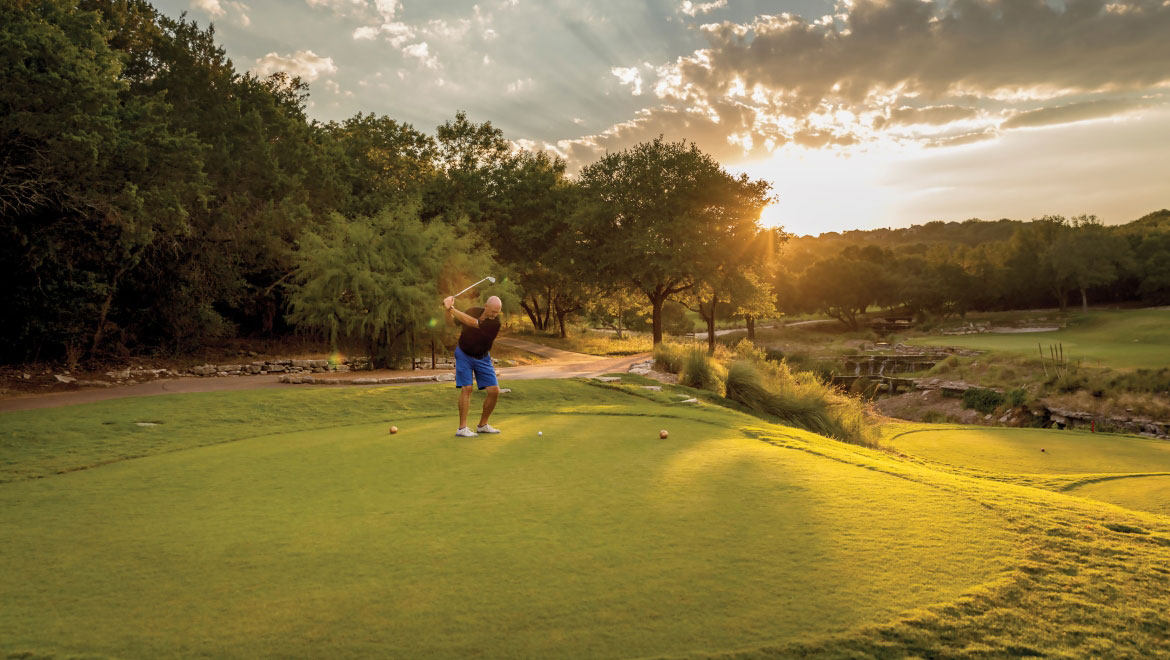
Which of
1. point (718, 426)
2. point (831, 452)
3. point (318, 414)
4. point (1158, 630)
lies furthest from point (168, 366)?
point (1158, 630)

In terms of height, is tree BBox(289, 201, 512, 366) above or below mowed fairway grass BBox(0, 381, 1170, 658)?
above

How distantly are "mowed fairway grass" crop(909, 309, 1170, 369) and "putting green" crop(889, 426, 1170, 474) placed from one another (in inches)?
884

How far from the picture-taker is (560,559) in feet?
13.5

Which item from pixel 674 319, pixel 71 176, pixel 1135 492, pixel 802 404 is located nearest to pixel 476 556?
pixel 1135 492

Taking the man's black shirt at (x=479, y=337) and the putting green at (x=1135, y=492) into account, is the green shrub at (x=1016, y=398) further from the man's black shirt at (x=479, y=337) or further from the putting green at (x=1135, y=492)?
the man's black shirt at (x=479, y=337)

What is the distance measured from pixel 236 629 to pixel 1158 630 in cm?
484

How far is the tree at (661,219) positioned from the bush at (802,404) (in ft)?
56.1

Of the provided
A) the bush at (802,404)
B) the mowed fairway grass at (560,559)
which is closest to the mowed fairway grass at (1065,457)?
the bush at (802,404)

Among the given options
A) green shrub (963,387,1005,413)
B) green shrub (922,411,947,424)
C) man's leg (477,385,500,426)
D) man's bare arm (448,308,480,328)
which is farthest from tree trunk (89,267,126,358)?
green shrub (963,387,1005,413)

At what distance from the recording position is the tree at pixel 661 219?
112 ft

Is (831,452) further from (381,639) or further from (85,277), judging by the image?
(85,277)

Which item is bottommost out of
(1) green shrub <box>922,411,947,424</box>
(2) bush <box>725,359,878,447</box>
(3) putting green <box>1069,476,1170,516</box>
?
(1) green shrub <box>922,411,947,424</box>

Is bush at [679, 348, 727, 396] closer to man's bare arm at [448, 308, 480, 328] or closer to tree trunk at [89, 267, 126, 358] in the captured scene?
man's bare arm at [448, 308, 480, 328]

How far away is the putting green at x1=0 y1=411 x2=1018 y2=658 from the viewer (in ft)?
10.6
